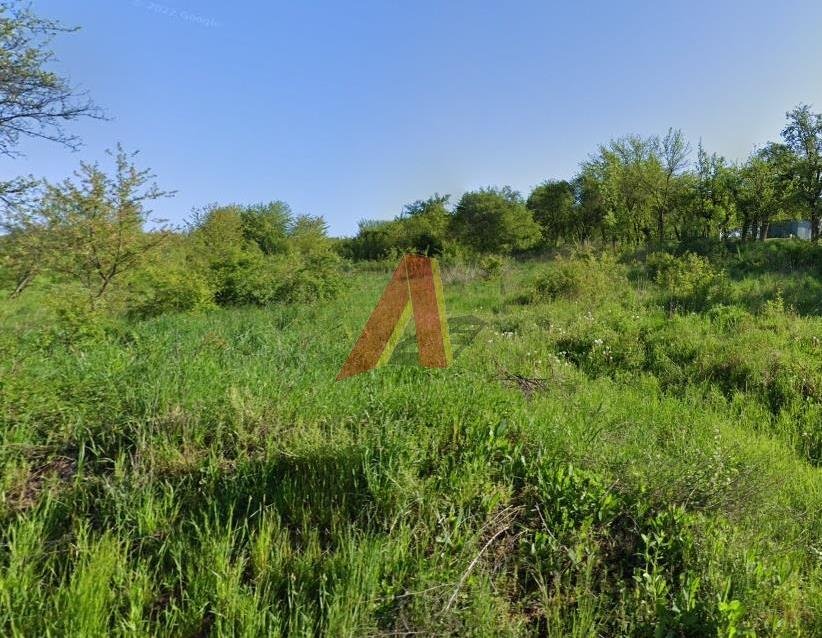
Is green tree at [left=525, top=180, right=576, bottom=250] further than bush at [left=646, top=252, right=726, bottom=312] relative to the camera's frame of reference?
Yes

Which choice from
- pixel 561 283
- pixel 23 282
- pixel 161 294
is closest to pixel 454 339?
pixel 561 283

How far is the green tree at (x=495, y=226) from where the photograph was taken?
25.3 meters

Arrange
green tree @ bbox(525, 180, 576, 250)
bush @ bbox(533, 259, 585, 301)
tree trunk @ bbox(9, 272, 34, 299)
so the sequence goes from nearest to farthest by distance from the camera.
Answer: tree trunk @ bbox(9, 272, 34, 299)
bush @ bbox(533, 259, 585, 301)
green tree @ bbox(525, 180, 576, 250)

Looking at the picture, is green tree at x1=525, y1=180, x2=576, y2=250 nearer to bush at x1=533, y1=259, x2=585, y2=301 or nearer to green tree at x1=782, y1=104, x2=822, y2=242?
green tree at x1=782, y1=104, x2=822, y2=242

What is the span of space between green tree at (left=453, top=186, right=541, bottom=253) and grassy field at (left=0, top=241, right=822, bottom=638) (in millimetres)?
22094

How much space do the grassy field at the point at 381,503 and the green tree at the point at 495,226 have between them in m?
22.1

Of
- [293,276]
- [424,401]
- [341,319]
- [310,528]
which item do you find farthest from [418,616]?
[293,276]

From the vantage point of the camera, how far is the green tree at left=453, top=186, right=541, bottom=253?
25.3m

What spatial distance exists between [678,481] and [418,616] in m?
1.65

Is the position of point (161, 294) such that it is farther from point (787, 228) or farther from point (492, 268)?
point (787, 228)

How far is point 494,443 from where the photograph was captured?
2516 mm

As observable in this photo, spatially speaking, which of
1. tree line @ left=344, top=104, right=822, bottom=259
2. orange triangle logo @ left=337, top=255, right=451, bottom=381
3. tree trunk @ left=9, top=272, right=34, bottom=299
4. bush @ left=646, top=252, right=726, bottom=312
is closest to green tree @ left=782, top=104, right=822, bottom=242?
tree line @ left=344, top=104, right=822, bottom=259

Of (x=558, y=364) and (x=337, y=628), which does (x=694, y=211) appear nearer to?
(x=558, y=364)

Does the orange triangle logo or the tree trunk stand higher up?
the tree trunk
